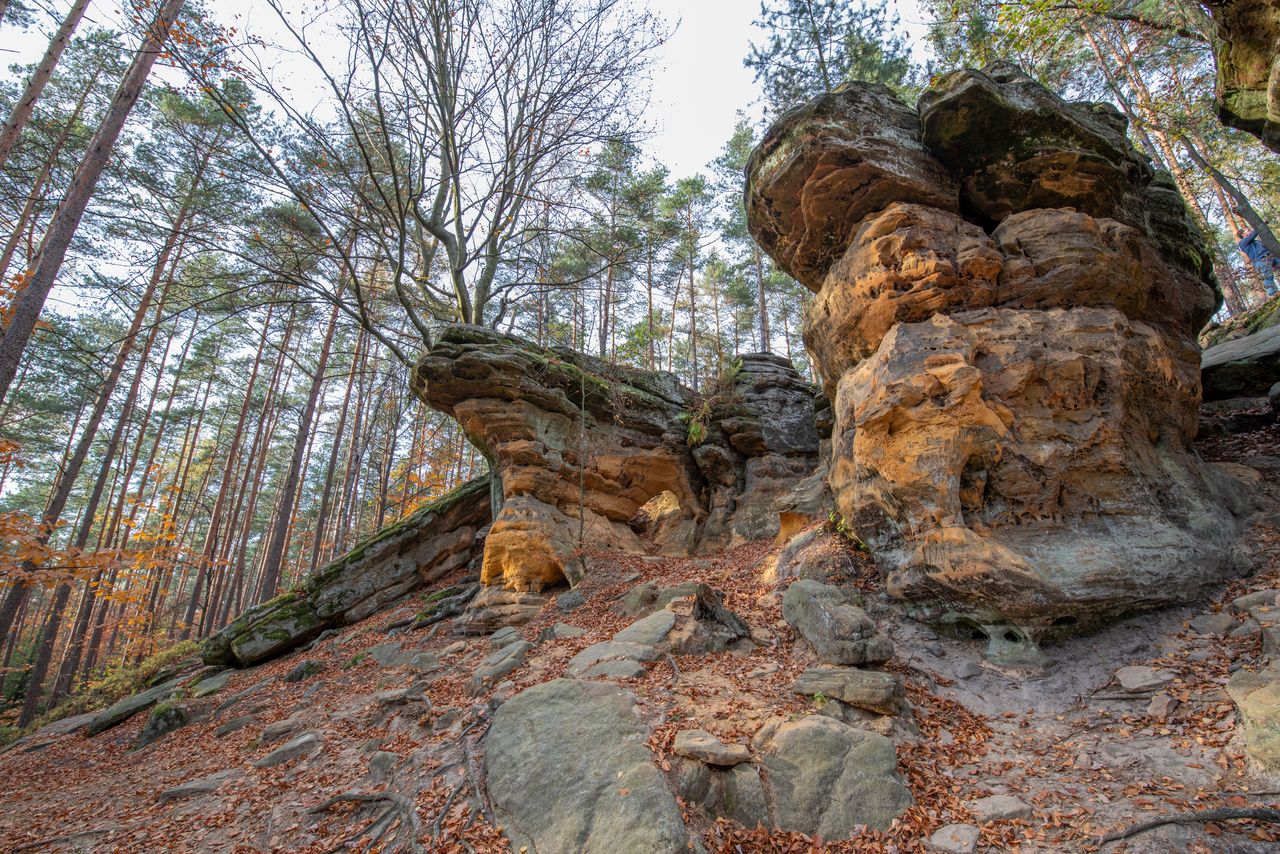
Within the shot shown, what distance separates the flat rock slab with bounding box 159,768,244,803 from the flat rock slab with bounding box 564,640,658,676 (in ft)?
13.3

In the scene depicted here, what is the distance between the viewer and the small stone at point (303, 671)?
8.85 metres

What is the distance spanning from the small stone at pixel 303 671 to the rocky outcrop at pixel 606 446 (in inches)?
127

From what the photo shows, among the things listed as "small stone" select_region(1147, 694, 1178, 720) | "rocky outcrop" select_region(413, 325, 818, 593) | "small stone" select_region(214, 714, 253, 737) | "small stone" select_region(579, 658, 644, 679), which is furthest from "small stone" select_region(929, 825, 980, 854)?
"small stone" select_region(214, 714, 253, 737)

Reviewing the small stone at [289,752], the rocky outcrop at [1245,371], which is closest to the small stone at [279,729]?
the small stone at [289,752]

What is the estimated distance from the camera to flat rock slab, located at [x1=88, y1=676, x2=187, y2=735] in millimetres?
9102

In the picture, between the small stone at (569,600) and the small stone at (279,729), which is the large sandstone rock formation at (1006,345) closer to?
the small stone at (569,600)

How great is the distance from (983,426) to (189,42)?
12.6 m

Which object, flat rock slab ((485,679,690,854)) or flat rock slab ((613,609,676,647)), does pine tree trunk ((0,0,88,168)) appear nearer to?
flat rock slab ((485,679,690,854))

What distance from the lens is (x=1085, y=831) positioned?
3.40 m

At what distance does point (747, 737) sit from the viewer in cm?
452

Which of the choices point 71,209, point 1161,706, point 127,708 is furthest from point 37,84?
point 1161,706

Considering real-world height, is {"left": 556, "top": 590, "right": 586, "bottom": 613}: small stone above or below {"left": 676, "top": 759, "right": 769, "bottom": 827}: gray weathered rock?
above

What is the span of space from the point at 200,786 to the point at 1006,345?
11.2 m

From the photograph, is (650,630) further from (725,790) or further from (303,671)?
(303,671)
